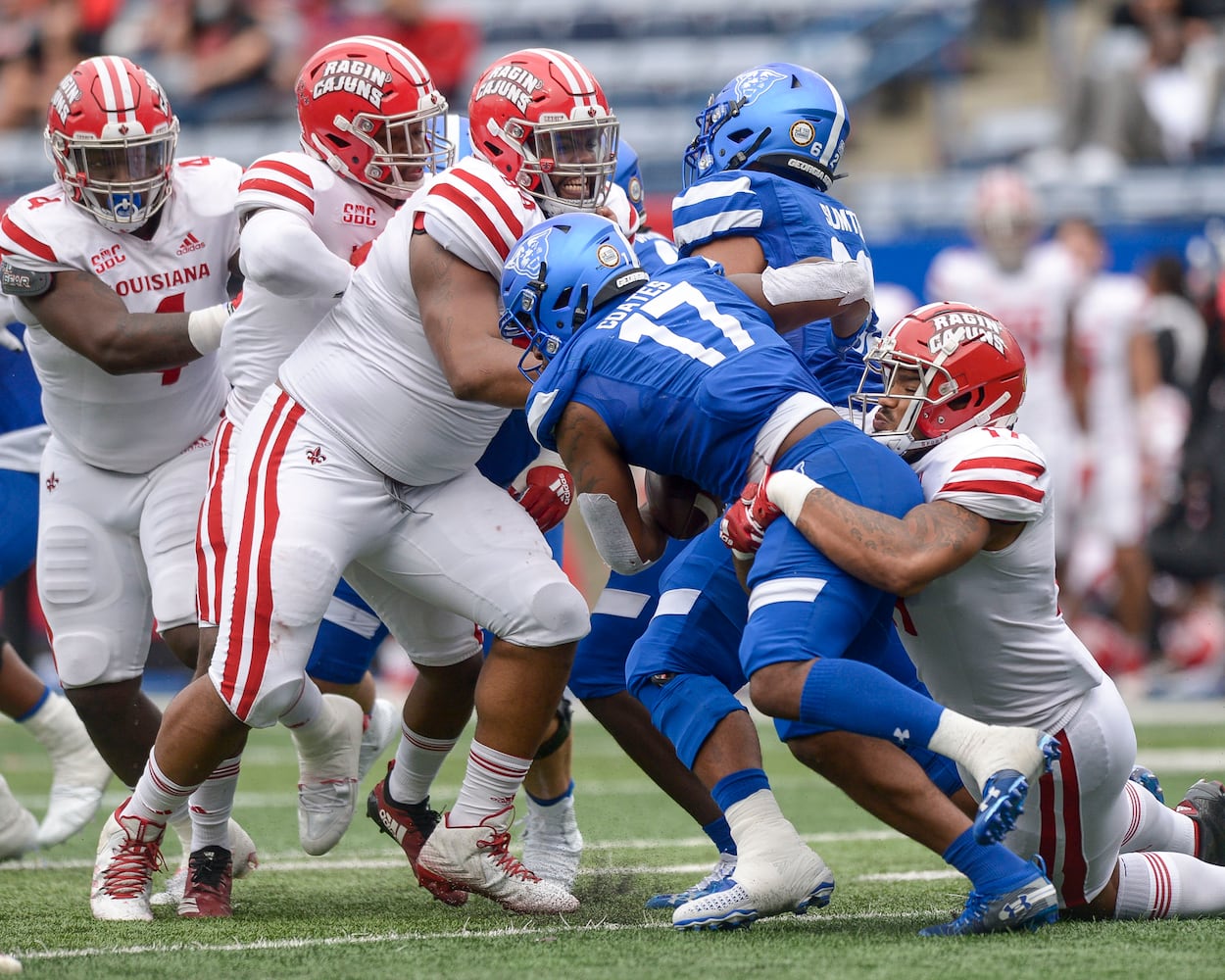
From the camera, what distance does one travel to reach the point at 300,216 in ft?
12.5

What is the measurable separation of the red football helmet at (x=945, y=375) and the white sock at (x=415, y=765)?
1.39 metres

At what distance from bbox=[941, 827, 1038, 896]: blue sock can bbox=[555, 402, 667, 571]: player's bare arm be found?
868mm

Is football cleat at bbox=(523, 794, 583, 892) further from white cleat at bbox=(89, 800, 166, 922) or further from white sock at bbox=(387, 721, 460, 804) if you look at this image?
white cleat at bbox=(89, 800, 166, 922)

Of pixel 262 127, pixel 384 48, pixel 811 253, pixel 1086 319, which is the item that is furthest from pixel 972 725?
pixel 262 127

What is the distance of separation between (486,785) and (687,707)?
1.65 ft

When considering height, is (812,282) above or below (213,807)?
above

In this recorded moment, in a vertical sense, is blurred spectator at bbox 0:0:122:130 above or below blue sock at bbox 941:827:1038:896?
below

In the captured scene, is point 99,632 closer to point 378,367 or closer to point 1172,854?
point 378,367

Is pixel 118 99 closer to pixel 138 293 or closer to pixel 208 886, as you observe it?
pixel 138 293

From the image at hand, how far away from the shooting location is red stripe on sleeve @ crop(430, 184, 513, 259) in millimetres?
3627

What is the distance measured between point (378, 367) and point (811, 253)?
0.97 m

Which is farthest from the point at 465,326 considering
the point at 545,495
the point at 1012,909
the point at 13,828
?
the point at 13,828

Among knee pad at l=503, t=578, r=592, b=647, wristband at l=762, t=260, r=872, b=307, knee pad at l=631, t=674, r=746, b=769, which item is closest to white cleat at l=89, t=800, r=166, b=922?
knee pad at l=503, t=578, r=592, b=647

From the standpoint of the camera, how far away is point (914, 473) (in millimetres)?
3355
